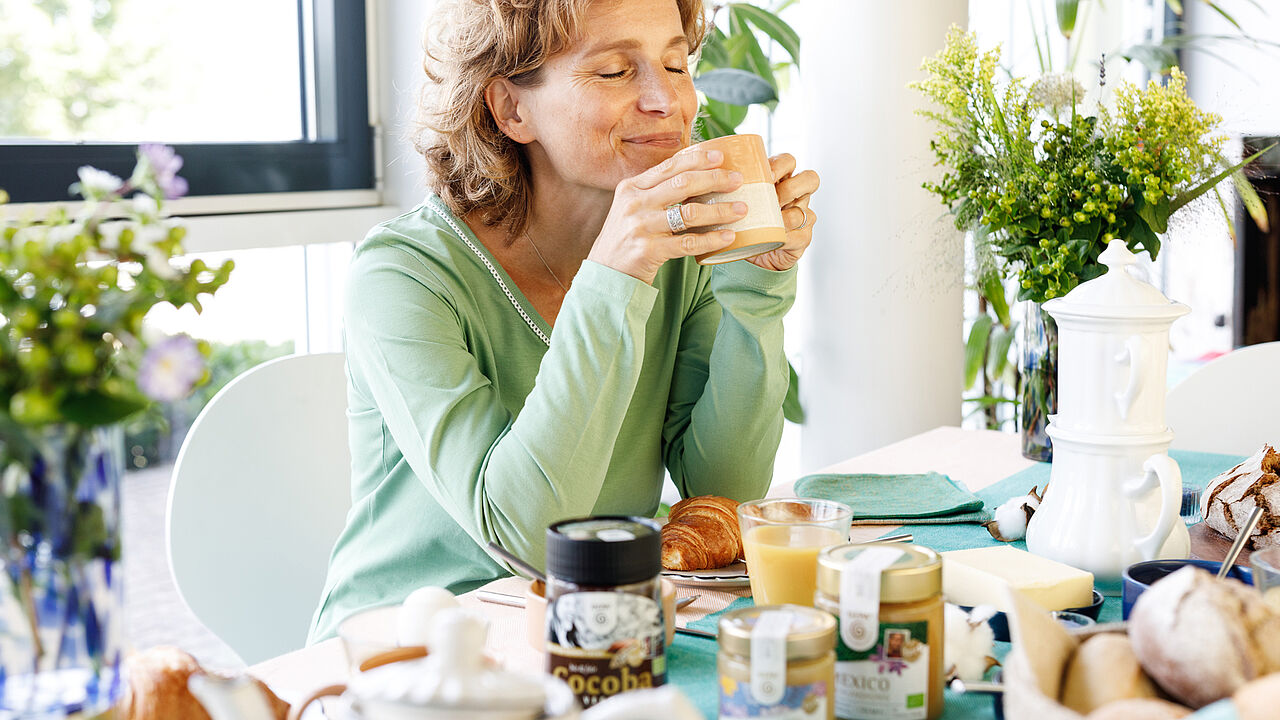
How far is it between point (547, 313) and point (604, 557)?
812 mm

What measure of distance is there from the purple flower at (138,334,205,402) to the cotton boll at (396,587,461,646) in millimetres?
214

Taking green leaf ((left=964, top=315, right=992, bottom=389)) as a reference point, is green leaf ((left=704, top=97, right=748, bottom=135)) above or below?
above

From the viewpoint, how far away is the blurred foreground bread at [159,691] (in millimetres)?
683

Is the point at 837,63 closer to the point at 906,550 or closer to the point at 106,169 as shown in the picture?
the point at 106,169

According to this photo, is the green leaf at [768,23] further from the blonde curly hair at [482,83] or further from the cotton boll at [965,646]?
the cotton boll at [965,646]

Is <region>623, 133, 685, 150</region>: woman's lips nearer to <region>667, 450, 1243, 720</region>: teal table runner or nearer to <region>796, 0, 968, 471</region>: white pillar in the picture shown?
<region>667, 450, 1243, 720</region>: teal table runner

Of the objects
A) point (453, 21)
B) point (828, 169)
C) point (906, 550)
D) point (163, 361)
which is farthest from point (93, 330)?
point (828, 169)

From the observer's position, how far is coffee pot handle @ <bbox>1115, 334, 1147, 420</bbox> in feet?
3.35

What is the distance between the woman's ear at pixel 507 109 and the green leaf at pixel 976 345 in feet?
5.48

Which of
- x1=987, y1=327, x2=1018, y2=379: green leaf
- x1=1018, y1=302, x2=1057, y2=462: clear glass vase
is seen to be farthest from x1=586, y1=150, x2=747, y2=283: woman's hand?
x1=987, y1=327, x2=1018, y2=379: green leaf

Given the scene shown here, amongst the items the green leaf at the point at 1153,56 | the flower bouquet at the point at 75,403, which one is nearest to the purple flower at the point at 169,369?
the flower bouquet at the point at 75,403

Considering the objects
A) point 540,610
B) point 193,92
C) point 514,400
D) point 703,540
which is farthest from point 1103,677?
point 193,92

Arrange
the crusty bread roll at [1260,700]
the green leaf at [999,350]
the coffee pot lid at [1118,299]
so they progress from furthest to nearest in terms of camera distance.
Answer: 1. the green leaf at [999,350]
2. the coffee pot lid at [1118,299]
3. the crusty bread roll at [1260,700]

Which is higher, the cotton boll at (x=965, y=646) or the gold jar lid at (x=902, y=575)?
the gold jar lid at (x=902, y=575)
